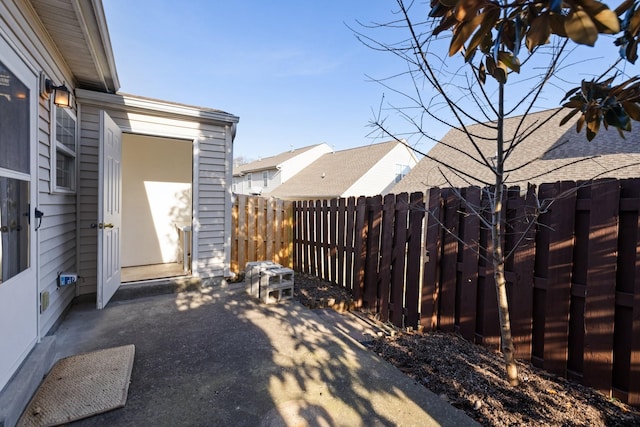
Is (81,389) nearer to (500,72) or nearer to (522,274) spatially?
(500,72)

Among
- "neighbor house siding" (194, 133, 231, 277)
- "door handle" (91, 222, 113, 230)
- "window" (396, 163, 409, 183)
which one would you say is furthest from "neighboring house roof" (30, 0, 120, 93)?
"window" (396, 163, 409, 183)

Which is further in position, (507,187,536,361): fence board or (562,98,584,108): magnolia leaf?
(507,187,536,361): fence board

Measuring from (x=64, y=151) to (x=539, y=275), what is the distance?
4861mm

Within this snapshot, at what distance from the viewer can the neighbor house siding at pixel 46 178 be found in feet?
7.29

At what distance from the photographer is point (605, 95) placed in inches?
49.0

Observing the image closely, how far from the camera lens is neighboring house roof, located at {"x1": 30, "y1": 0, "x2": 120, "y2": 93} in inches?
97.8

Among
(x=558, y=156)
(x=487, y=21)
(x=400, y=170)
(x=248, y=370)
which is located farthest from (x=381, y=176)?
(x=487, y=21)

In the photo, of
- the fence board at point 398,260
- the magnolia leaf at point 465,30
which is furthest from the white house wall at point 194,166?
the magnolia leaf at point 465,30

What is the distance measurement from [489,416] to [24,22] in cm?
421

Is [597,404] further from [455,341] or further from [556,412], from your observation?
[455,341]

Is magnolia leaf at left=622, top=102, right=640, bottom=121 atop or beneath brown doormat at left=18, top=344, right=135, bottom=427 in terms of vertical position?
atop

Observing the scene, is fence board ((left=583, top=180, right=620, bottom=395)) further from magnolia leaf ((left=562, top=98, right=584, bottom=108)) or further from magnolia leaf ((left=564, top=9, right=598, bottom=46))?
magnolia leaf ((left=564, top=9, right=598, bottom=46))

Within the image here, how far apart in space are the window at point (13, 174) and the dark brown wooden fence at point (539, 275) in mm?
3129

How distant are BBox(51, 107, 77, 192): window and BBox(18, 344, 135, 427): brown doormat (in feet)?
5.64
